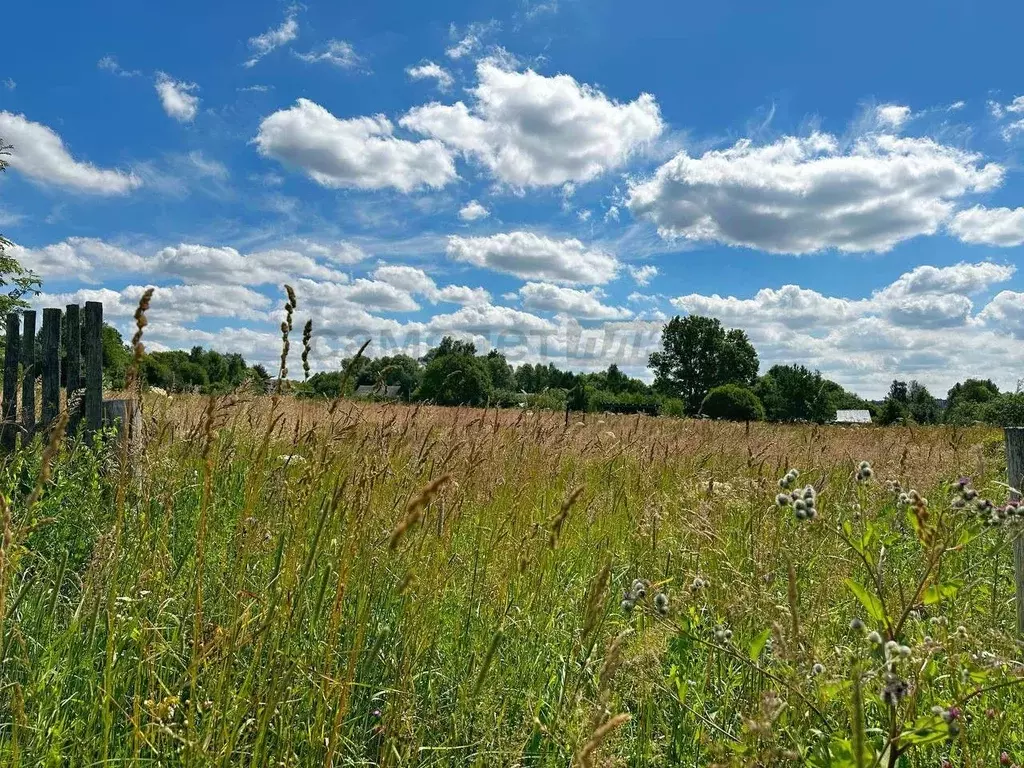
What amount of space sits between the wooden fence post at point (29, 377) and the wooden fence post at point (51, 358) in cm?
11

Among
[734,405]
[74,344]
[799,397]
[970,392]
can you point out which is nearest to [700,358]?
[799,397]

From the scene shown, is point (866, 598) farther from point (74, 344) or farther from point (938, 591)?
point (74, 344)

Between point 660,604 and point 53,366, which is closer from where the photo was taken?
point 660,604

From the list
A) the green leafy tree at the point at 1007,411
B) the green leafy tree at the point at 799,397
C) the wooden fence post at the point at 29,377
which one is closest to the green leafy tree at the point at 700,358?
the green leafy tree at the point at 799,397

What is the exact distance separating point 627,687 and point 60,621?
233 cm

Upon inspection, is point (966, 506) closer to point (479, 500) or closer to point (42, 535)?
point (479, 500)

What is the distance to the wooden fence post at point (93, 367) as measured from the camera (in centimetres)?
605

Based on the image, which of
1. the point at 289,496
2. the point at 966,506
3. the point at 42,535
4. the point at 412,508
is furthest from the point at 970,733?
the point at 42,535

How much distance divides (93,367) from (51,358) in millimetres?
704

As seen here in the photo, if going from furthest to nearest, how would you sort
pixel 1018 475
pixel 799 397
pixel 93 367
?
pixel 799 397 < pixel 93 367 < pixel 1018 475

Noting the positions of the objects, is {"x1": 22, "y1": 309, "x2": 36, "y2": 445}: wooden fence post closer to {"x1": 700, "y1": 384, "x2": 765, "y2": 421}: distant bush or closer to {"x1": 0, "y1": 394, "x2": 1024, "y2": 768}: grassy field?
{"x1": 0, "y1": 394, "x2": 1024, "y2": 768}: grassy field

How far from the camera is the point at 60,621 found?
2.69 m

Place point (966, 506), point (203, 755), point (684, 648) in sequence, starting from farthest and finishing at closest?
point (684, 648) → point (966, 506) → point (203, 755)

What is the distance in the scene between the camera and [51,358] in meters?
6.53
